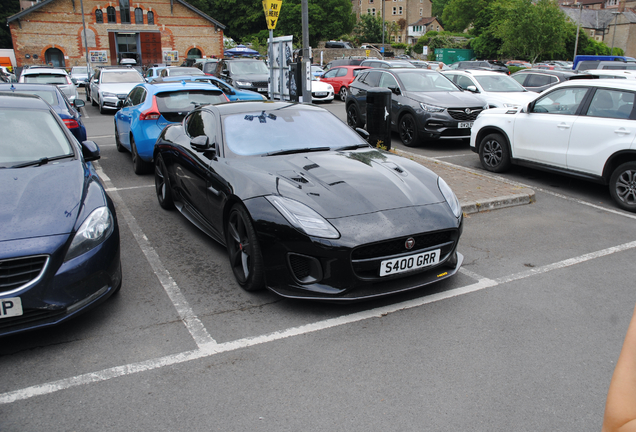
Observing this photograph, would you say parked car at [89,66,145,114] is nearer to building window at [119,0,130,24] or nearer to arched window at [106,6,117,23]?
arched window at [106,6,117,23]

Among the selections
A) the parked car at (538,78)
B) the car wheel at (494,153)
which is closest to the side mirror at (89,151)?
the car wheel at (494,153)

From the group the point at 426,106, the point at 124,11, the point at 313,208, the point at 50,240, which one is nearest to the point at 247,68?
the point at 426,106

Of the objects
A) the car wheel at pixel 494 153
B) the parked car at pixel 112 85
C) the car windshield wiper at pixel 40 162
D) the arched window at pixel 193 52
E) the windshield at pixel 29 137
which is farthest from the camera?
the arched window at pixel 193 52

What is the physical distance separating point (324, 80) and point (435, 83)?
11786 mm

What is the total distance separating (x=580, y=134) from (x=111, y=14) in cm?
5153

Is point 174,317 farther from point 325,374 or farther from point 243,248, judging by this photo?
point 325,374

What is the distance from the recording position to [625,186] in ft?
22.2

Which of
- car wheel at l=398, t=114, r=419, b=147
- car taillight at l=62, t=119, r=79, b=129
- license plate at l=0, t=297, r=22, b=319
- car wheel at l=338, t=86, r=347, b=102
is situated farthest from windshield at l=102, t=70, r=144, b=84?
license plate at l=0, t=297, r=22, b=319

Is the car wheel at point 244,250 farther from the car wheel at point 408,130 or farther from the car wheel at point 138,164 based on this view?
the car wheel at point 408,130

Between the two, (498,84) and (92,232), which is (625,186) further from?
(498,84)

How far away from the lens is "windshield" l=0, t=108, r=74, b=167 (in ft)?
14.5

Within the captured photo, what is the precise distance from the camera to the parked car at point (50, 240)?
10.5ft

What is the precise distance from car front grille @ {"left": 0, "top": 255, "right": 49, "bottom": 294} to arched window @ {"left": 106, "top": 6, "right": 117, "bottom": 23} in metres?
53.1

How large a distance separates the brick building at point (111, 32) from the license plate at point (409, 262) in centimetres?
4885
